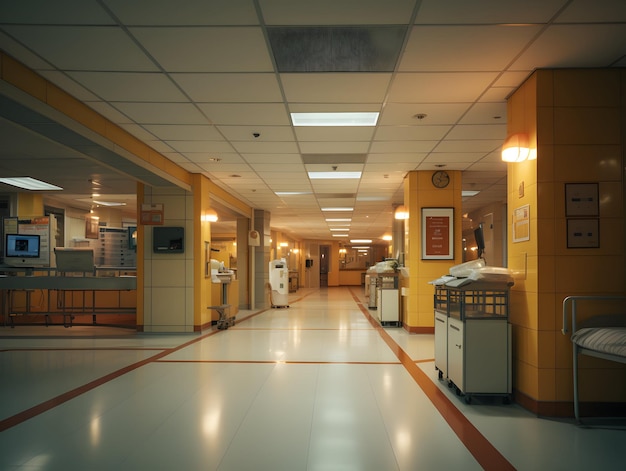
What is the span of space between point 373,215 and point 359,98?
33.6 feet

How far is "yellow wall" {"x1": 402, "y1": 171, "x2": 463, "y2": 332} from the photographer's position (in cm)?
781

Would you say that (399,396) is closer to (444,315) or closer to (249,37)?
(444,315)

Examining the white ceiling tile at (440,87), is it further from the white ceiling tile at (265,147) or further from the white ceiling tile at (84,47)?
the white ceiling tile at (84,47)

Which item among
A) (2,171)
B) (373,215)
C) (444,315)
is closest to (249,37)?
(444,315)

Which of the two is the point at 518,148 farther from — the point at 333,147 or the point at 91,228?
the point at 91,228

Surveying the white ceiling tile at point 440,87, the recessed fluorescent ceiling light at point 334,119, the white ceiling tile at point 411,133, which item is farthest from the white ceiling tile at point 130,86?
the white ceiling tile at point 411,133

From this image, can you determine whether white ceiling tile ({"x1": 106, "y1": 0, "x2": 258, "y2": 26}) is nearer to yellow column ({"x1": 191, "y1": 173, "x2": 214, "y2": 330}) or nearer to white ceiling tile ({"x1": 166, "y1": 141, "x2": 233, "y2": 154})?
white ceiling tile ({"x1": 166, "y1": 141, "x2": 233, "y2": 154})

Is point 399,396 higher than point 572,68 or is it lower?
lower

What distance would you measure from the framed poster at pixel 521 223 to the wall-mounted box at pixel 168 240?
5502mm

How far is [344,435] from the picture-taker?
310cm

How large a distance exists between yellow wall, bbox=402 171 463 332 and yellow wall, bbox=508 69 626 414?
3986 millimetres

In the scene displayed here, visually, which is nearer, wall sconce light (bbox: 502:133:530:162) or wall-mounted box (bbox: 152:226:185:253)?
wall sconce light (bbox: 502:133:530:162)

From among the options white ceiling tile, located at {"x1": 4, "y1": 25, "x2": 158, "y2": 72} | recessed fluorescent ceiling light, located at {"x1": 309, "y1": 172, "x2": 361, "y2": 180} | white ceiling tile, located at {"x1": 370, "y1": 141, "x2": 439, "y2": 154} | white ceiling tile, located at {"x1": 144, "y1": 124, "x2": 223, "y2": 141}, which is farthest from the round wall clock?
white ceiling tile, located at {"x1": 4, "y1": 25, "x2": 158, "y2": 72}

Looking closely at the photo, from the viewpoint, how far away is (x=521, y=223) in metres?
3.98
